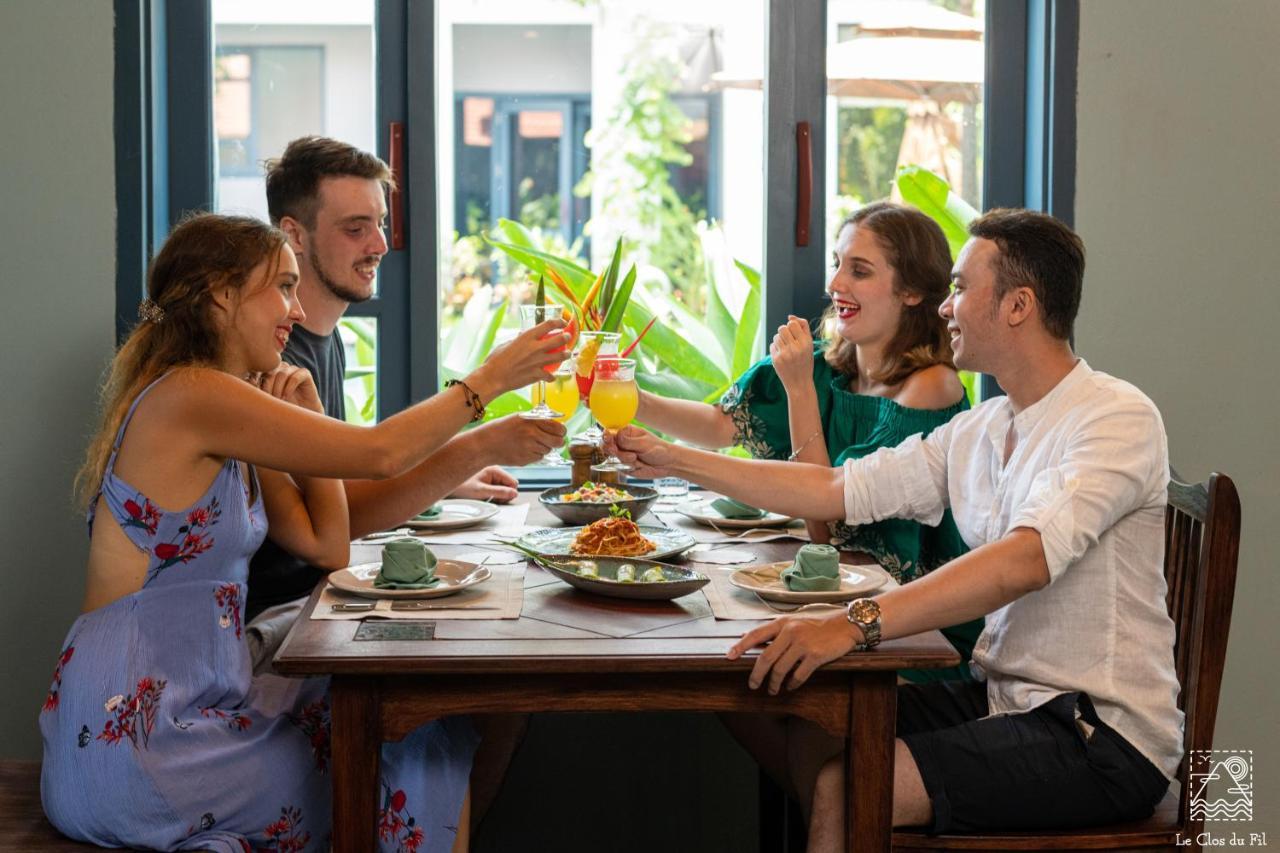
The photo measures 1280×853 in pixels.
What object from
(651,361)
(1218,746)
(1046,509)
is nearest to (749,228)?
(651,361)

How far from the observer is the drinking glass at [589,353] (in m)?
2.17

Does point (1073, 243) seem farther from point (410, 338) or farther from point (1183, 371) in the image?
point (410, 338)

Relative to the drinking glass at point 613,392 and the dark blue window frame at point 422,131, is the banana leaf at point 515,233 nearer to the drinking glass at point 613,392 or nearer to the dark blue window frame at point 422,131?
the dark blue window frame at point 422,131

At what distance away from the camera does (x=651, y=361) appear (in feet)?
10.3

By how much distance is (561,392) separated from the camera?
2.20m

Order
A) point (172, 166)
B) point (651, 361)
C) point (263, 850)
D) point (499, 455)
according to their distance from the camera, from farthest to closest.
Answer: point (651, 361) < point (172, 166) < point (499, 455) < point (263, 850)

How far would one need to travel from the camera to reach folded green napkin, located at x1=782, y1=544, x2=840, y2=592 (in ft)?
5.96

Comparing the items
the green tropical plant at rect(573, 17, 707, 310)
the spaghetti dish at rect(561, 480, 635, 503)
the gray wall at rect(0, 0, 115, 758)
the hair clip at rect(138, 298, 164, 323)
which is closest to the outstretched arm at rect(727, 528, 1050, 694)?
the spaghetti dish at rect(561, 480, 635, 503)

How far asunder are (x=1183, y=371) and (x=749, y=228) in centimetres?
225

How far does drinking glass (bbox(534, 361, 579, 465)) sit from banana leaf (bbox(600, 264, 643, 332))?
0.74 meters

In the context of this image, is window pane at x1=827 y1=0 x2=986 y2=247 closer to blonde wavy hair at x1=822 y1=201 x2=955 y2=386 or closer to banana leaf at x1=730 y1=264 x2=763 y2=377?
banana leaf at x1=730 y1=264 x2=763 y2=377

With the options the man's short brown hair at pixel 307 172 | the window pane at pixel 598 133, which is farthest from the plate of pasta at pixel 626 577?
the window pane at pixel 598 133

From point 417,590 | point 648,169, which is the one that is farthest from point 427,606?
point 648,169

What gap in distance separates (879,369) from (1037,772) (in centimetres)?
98
